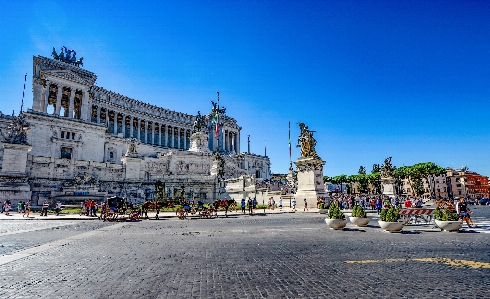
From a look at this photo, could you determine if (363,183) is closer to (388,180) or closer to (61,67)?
(388,180)

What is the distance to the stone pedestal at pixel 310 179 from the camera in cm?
2716

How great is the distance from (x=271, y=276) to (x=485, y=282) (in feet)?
14.0

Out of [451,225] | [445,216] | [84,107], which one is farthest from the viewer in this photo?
[84,107]

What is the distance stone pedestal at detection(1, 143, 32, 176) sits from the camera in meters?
31.5

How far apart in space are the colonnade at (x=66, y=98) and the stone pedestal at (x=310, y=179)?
5423 centimetres

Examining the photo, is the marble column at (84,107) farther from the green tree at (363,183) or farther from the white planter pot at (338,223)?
the green tree at (363,183)

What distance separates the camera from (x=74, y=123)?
52.4 m

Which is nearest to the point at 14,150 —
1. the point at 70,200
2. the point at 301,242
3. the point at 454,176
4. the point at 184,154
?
the point at 70,200

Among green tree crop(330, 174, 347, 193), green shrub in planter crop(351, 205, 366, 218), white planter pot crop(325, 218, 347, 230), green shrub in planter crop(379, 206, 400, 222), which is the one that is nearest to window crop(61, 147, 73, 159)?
white planter pot crop(325, 218, 347, 230)

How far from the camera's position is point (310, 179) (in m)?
27.6

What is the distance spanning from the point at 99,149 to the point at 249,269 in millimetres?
57478

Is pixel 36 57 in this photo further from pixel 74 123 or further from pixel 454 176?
pixel 454 176

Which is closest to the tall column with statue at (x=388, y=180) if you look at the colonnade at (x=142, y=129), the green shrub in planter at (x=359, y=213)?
the green shrub in planter at (x=359, y=213)

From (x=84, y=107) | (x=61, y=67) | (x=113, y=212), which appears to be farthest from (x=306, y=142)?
(x=61, y=67)
